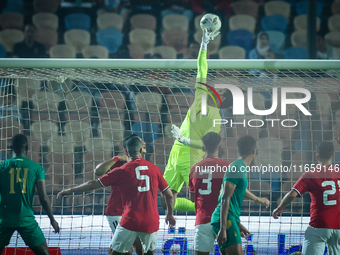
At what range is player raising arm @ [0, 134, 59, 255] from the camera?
111 inches

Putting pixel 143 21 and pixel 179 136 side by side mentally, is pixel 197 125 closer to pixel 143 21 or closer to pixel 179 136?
pixel 179 136

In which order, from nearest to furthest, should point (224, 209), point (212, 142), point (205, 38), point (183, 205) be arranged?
point (224, 209), point (212, 142), point (205, 38), point (183, 205)

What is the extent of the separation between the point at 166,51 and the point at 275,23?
84.0 inches

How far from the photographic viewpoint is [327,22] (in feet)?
24.1

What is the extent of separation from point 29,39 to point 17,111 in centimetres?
174

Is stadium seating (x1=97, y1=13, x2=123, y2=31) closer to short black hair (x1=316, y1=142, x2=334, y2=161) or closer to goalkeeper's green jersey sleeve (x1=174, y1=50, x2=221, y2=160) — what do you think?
goalkeeper's green jersey sleeve (x1=174, y1=50, x2=221, y2=160)

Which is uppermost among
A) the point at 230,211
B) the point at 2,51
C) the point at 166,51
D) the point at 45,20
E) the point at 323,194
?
the point at 45,20

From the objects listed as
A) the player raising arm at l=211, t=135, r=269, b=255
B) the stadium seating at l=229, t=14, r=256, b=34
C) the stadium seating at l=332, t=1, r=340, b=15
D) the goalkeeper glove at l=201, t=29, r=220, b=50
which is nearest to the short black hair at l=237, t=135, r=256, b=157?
the player raising arm at l=211, t=135, r=269, b=255

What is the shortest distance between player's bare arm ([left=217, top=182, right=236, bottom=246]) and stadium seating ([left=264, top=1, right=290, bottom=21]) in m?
5.80

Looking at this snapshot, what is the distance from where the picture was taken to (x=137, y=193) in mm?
2715

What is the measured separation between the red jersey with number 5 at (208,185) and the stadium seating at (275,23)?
206 inches

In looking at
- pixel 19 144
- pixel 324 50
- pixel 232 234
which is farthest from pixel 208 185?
pixel 324 50

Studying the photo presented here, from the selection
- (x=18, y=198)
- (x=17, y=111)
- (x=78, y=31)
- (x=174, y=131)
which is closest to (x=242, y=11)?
(x=78, y=31)

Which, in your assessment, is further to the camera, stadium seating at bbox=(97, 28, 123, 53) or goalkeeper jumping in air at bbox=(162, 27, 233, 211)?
stadium seating at bbox=(97, 28, 123, 53)
